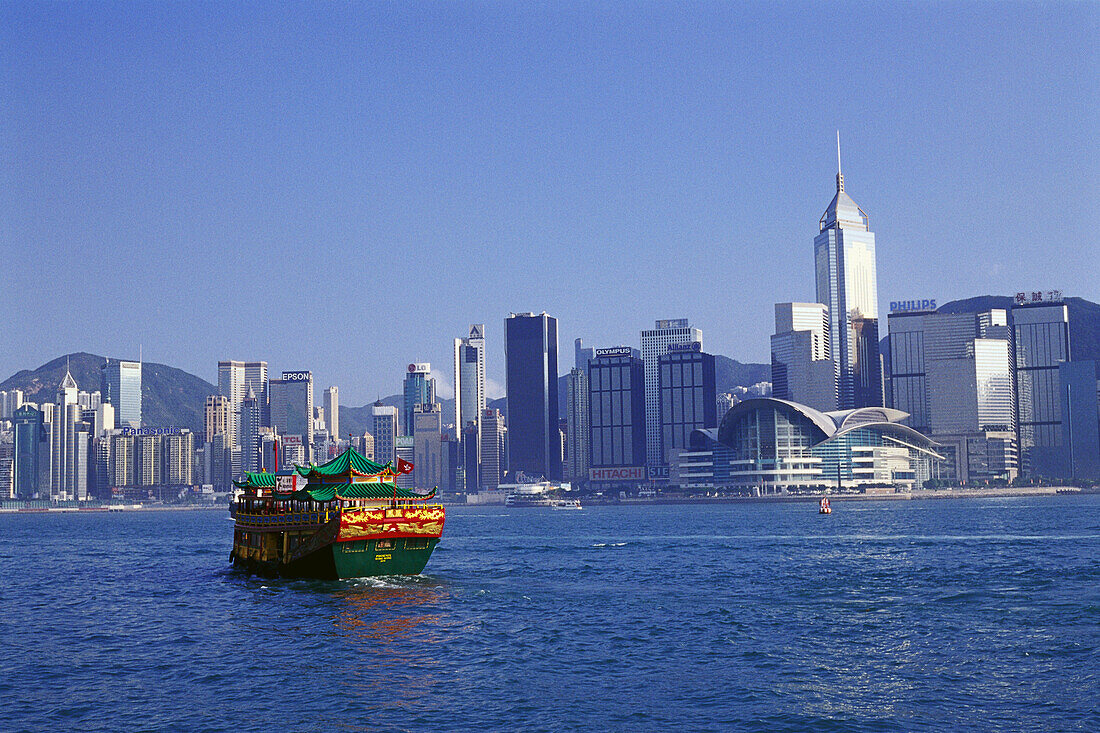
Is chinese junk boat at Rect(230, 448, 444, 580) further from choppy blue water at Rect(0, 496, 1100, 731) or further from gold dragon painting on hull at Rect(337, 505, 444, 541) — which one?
choppy blue water at Rect(0, 496, 1100, 731)

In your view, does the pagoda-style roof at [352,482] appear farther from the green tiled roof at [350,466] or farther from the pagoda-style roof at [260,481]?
the pagoda-style roof at [260,481]

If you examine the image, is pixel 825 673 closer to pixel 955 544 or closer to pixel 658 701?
pixel 658 701

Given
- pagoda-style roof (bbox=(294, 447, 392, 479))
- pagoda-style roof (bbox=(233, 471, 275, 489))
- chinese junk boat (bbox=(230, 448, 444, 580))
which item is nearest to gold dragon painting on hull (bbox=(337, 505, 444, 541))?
chinese junk boat (bbox=(230, 448, 444, 580))

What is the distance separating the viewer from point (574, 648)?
4828 cm

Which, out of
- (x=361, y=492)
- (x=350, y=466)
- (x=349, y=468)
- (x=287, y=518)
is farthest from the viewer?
(x=287, y=518)

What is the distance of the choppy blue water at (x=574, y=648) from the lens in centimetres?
3622

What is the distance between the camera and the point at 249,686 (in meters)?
41.2

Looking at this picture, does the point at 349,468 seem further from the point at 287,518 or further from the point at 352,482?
the point at 287,518

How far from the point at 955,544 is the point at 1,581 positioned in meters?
85.3

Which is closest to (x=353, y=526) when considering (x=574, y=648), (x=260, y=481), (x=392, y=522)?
(x=392, y=522)

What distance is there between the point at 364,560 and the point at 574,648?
2556cm

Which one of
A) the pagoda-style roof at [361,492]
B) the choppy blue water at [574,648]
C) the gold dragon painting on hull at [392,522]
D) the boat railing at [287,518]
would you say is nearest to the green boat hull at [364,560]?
the gold dragon painting on hull at [392,522]

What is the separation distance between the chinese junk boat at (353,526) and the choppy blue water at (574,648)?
159 cm

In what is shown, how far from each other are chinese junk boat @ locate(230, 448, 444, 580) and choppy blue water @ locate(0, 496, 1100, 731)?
1.59 metres
